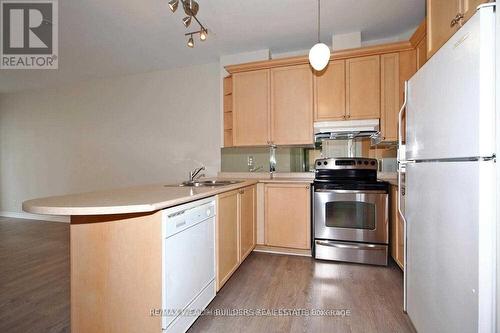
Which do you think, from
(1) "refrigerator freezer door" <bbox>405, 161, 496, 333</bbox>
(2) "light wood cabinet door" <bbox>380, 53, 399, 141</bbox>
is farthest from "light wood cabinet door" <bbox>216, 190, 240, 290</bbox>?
(2) "light wood cabinet door" <bbox>380, 53, 399, 141</bbox>

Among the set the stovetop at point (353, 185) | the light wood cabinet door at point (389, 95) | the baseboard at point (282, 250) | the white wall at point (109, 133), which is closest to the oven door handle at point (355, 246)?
the baseboard at point (282, 250)

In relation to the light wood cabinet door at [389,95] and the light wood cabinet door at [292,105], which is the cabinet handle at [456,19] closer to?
the light wood cabinet door at [389,95]

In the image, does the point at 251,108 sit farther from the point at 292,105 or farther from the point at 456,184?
the point at 456,184

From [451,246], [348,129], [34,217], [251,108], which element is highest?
[251,108]

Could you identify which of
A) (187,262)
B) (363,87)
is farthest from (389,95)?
(187,262)

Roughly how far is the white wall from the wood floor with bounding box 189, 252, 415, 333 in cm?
184

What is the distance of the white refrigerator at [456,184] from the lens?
2.75ft

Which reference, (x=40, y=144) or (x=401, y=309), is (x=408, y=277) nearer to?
(x=401, y=309)

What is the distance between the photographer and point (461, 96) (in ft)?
3.11

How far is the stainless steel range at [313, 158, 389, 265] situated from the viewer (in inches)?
95.3

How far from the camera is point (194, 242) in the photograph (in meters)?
1.45

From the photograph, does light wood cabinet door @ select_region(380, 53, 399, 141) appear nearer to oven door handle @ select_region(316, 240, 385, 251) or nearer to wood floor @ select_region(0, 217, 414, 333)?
oven door handle @ select_region(316, 240, 385, 251)

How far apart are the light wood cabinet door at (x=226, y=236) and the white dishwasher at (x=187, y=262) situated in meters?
0.09

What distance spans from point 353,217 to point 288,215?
69 centimetres
